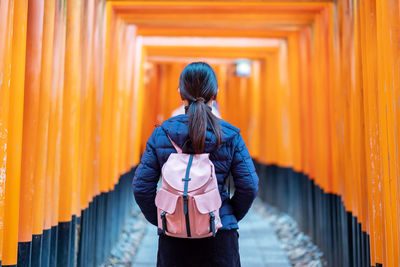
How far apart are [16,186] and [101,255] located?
2452mm

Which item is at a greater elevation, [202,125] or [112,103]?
[112,103]

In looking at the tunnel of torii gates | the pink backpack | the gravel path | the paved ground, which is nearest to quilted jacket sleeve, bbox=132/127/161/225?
Answer: the pink backpack

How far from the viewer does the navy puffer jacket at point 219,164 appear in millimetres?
2076

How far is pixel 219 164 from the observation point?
6.83 ft

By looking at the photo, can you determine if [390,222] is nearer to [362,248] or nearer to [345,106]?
[362,248]

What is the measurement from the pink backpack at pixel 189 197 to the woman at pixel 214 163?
0.08m

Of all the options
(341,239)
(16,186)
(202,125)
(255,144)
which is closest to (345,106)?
(341,239)

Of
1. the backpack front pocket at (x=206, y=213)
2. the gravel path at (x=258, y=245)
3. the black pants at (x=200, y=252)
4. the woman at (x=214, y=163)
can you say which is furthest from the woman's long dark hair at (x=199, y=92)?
the gravel path at (x=258, y=245)

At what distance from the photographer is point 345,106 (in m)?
3.92

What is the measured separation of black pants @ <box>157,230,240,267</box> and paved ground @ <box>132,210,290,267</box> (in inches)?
117

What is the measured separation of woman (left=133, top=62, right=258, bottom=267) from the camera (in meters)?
2.06

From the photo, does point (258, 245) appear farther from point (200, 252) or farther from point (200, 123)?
point (200, 123)

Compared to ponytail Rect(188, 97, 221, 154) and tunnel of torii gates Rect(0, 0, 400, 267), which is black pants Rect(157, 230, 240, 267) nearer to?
ponytail Rect(188, 97, 221, 154)

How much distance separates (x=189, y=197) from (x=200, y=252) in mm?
323
